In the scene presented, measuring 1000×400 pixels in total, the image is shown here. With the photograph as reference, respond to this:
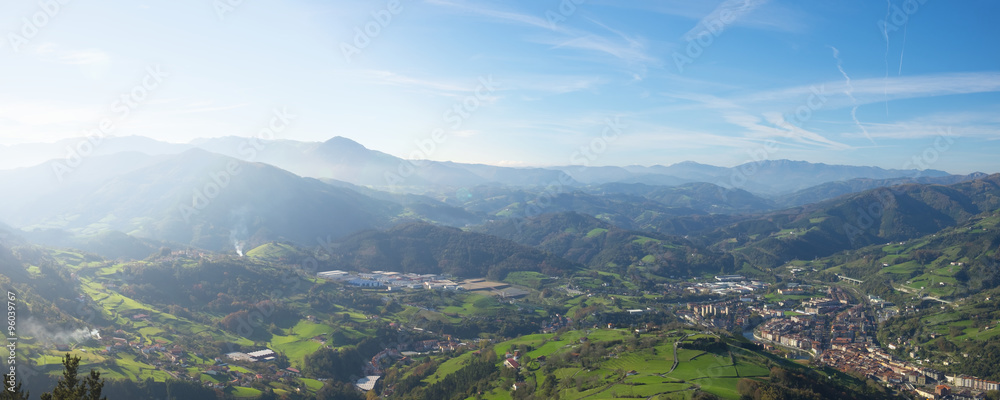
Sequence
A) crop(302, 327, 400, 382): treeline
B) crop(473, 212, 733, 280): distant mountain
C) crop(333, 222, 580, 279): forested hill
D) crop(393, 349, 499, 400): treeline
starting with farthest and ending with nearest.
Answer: crop(473, 212, 733, 280): distant mountain < crop(333, 222, 580, 279): forested hill < crop(302, 327, 400, 382): treeline < crop(393, 349, 499, 400): treeline

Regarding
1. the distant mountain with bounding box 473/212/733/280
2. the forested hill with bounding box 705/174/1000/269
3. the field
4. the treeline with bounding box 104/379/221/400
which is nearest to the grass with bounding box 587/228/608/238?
the distant mountain with bounding box 473/212/733/280

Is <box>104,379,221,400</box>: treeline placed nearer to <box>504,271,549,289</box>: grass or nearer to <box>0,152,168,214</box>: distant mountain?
<box>504,271,549,289</box>: grass

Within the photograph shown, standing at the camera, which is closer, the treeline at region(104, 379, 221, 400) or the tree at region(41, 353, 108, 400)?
the tree at region(41, 353, 108, 400)

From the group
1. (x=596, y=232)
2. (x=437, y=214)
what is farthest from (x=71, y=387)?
(x=437, y=214)

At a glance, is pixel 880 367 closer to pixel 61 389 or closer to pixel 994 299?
pixel 994 299

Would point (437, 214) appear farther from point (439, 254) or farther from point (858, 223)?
point (858, 223)

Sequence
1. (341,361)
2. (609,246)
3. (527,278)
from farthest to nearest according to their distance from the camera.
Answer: (609,246), (527,278), (341,361)

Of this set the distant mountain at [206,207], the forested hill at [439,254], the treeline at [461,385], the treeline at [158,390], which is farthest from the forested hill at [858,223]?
the treeline at [158,390]

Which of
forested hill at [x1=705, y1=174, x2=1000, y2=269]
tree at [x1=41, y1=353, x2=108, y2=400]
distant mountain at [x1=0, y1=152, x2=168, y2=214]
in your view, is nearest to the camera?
tree at [x1=41, y1=353, x2=108, y2=400]
